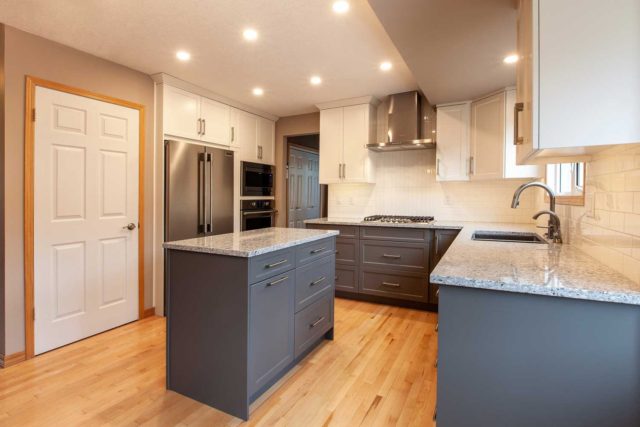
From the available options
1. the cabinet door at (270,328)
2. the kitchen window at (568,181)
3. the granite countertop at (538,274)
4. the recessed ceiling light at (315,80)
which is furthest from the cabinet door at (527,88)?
the recessed ceiling light at (315,80)

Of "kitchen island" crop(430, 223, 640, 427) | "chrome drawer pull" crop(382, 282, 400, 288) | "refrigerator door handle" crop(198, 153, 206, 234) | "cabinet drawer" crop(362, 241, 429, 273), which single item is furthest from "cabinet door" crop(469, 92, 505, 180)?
"refrigerator door handle" crop(198, 153, 206, 234)

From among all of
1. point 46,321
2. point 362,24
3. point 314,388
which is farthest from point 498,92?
point 46,321

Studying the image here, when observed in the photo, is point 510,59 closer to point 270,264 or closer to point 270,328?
point 270,264

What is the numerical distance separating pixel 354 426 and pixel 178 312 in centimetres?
115

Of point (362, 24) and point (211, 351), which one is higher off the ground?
point (362, 24)

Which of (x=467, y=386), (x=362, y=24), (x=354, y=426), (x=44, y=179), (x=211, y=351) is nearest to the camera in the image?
(x=467, y=386)

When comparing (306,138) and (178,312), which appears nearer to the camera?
(178,312)

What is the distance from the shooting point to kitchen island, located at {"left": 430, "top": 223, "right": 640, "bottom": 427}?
38.8 inches

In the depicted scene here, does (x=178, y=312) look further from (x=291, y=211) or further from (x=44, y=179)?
(x=291, y=211)

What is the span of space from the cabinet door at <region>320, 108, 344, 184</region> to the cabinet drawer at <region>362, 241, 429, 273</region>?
102 cm

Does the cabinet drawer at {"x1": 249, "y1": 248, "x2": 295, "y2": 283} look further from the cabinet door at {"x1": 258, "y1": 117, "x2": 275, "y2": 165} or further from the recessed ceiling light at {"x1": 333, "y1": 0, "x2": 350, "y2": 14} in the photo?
the cabinet door at {"x1": 258, "y1": 117, "x2": 275, "y2": 165}

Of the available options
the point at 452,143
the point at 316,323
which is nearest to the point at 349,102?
the point at 452,143

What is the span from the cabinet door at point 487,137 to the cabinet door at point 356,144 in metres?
1.14

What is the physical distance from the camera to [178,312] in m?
1.92
